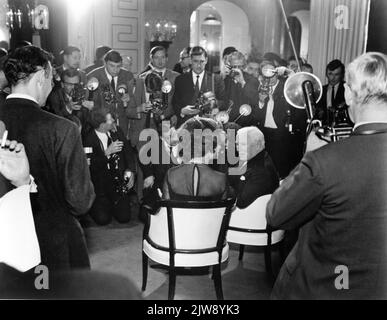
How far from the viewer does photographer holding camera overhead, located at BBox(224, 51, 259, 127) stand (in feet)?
17.1

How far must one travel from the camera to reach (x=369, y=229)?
4.86ft

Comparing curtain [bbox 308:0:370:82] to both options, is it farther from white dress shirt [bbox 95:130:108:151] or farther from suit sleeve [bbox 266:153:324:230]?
suit sleeve [bbox 266:153:324:230]

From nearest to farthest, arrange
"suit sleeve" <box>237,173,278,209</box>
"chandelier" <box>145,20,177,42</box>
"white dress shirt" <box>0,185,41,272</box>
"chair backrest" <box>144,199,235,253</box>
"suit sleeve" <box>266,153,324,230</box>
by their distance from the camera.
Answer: "suit sleeve" <box>266,153,324,230</box> → "white dress shirt" <box>0,185,41,272</box> → "chair backrest" <box>144,199,235,253</box> → "suit sleeve" <box>237,173,278,209</box> → "chandelier" <box>145,20,177,42</box>

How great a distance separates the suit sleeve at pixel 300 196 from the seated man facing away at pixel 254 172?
1738 mm

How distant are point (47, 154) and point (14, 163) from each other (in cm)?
23

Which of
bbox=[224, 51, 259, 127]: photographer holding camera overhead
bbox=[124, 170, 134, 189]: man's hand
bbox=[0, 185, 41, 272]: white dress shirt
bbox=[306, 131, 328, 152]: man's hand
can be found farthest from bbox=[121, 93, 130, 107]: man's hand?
bbox=[306, 131, 328, 152]: man's hand

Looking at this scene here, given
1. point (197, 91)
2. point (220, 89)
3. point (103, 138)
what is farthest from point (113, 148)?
point (220, 89)

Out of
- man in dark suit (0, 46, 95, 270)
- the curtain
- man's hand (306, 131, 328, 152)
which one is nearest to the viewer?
man's hand (306, 131, 328, 152)

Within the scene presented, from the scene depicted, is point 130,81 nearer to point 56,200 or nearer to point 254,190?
point 254,190

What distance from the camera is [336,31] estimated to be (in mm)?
6328

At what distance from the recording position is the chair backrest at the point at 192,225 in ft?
8.88

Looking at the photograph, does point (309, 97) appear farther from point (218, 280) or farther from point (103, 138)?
point (103, 138)

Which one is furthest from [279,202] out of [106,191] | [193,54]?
[193,54]

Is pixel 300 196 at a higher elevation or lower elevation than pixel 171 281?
higher
